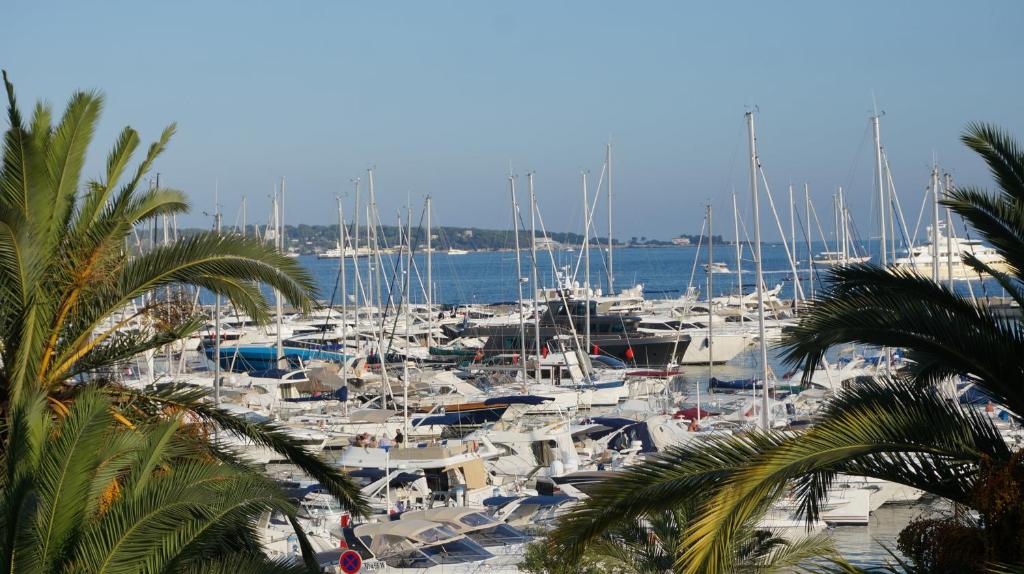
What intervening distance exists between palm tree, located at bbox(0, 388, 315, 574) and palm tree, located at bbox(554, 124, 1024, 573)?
2.67 meters

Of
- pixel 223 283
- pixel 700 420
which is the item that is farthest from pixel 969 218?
pixel 700 420

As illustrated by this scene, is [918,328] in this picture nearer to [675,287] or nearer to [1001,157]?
[1001,157]

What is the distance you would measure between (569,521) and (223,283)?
15.8ft

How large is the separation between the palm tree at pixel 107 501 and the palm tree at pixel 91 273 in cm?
86

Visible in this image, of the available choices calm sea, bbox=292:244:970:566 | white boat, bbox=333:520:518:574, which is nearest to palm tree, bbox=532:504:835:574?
calm sea, bbox=292:244:970:566

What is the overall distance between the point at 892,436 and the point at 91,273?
637 cm

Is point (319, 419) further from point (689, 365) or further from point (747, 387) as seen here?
point (689, 365)

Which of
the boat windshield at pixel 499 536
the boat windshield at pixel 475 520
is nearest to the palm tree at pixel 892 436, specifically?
the boat windshield at pixel 499 536

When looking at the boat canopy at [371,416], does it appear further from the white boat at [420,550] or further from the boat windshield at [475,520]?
the white boat at [420,550]

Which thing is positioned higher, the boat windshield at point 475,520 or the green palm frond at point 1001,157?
the green palm frond at point 1001,157

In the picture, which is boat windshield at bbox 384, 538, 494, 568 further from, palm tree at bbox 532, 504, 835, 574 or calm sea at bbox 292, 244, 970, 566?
palm tree at bbox 532, 504, 835, 574

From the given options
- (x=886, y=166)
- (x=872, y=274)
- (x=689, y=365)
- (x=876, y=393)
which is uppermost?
(x=886, y=166)

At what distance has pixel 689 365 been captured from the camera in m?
58.8

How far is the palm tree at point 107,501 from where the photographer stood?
7.37 meters
